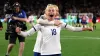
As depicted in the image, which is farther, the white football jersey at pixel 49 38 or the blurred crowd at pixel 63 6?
the blurred crowd at pixel 63 6

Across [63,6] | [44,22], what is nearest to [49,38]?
[44,22]

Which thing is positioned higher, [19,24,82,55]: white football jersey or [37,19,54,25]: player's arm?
[37,19,54,25]: player's arm

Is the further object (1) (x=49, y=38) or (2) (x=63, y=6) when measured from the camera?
(2) (x=63, y=6)

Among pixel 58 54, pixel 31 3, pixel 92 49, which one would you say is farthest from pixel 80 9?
pixel 58 54

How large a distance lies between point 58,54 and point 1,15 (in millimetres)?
54996

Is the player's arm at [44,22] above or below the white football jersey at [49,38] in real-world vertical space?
above

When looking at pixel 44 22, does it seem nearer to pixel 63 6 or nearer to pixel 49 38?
pixel 49 38

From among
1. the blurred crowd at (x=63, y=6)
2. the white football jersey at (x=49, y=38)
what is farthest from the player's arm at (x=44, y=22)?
the blurred crowd at (x=63, y=6)

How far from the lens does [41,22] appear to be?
816cm

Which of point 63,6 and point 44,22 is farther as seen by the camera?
point 63,6

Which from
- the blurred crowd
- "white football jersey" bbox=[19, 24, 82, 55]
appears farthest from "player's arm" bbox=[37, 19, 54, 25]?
the blurred crowd

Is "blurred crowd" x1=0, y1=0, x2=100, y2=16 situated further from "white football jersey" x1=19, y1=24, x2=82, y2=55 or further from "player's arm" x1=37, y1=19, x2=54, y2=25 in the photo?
"player's arm" x1=37, y1=19, x2=54, y2=25

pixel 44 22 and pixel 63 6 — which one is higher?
pixel 44 22

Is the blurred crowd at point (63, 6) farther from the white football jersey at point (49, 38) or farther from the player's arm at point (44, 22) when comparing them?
the player's arm at point (44, 22)
